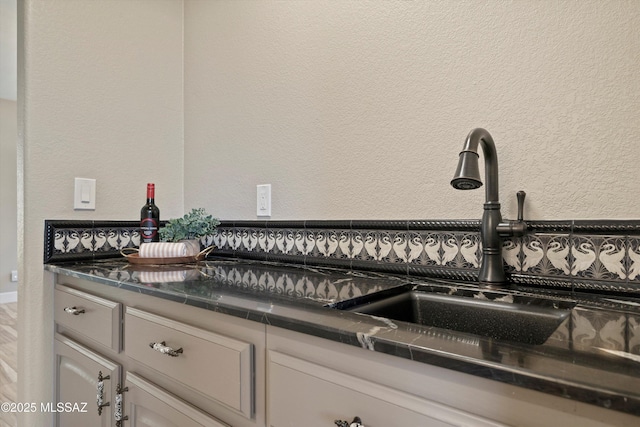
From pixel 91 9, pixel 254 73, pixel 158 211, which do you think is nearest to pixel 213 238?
pixel 158 211

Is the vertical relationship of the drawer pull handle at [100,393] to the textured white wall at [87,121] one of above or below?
below

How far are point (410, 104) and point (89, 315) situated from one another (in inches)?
45.9

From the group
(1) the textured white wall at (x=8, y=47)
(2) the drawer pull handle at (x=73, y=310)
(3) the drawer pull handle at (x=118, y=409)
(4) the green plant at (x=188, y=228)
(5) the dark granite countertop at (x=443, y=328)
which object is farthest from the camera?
(1) the textured white wall at (x=8, y=47)

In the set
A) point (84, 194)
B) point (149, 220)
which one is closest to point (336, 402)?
point (149, 220)

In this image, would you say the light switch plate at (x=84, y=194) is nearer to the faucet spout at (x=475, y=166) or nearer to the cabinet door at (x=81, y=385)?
the cabinet door at (x=81, y=385)

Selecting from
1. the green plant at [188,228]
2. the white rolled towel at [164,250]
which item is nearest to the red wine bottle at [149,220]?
the green plant at [188,228]

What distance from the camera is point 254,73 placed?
1547 mm

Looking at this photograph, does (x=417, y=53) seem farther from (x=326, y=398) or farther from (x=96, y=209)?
(x=96, y=209)

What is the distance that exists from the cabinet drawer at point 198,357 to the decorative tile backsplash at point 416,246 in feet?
1.79

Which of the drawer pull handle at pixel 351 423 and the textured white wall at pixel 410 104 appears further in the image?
the textured white wall at pixel 410 104

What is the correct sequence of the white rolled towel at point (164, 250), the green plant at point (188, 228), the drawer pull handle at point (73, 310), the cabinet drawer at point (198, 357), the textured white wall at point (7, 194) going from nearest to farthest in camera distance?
the cabinet drawer at point (198, 357), the drawer pull handle at point (73, 310), the white rolled towel at point (164, 250), the green plant at point (188, 228), the textured white wall at point (7, 194)

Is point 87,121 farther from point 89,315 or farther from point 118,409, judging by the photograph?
point 118,409

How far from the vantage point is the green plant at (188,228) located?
149 centimetres

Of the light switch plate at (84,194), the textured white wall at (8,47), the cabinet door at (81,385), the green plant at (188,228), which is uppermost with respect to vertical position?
the textured white wall at (8,47)
